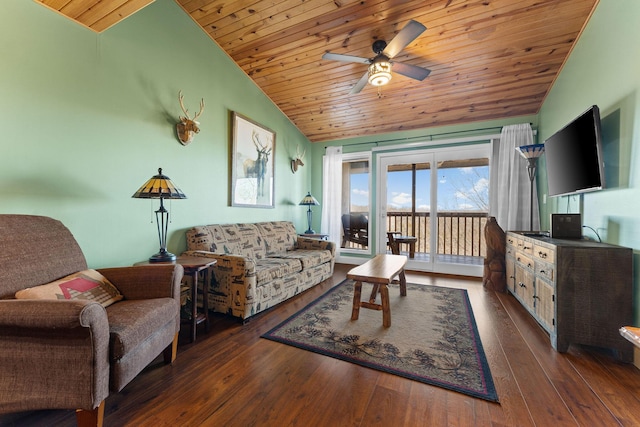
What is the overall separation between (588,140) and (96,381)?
12.2ft

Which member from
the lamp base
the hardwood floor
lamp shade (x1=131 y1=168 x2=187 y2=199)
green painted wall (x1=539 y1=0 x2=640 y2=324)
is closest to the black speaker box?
green painted wall (x1=539 y1=0 x2=640 y2=324)

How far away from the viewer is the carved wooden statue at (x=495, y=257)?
11.2 feet

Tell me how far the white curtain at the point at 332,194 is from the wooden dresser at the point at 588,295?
3343 millimetres

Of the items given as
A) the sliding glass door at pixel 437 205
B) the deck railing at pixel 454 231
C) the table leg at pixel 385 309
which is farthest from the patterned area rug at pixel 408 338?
the deck railing at pixel 454 231

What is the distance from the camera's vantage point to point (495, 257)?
3.47m

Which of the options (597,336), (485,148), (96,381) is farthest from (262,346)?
(485,148)

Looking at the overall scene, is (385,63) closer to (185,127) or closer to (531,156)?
(185,127)

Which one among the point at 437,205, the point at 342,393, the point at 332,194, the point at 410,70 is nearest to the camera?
the point at 342,393

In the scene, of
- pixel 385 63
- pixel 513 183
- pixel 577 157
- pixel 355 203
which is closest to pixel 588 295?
pixel 577 157

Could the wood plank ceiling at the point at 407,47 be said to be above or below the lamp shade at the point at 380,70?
above

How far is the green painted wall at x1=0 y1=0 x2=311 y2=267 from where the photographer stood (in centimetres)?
177

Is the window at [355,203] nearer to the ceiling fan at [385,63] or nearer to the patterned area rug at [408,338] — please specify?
the patterned area rug at [408,338]

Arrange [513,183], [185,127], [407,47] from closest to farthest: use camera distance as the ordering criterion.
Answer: [185,127] < [407,47] < [513,183]

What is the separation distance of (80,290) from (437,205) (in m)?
4.60
